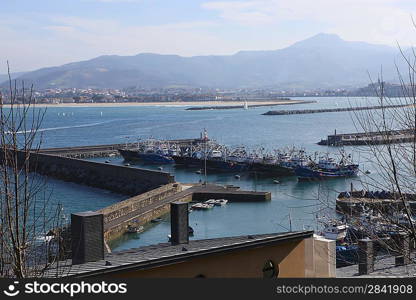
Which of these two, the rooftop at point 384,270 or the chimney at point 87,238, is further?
the rooftop at point 384,270

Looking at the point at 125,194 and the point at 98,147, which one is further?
the point at 98,147

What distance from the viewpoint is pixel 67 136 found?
155ft

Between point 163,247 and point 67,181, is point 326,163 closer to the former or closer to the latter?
Answer: point 67,181

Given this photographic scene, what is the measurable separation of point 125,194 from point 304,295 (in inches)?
686

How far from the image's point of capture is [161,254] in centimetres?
435

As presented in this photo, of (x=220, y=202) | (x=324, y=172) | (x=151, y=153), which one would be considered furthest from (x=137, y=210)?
(x=151, y=153)

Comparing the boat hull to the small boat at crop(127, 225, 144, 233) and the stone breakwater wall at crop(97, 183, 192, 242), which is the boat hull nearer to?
the stone breakwater wall at crop(97, 183, 192, 242)

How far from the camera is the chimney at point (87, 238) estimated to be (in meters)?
4.35

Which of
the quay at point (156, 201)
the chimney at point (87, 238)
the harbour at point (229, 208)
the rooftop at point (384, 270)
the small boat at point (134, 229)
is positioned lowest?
the harbour at point (229, 208)

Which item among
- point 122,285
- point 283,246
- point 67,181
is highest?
point 122,285

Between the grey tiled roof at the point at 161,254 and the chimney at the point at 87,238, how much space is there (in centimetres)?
8

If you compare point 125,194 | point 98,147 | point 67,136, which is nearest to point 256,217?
point 125,194

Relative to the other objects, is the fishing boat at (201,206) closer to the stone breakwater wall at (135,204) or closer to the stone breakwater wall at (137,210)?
the stone breakwater wall at (137,210)

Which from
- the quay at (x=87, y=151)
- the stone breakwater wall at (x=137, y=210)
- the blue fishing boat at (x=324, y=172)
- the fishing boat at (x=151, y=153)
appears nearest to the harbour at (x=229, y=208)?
the stone breakwater wall at (x=137, y=210)
